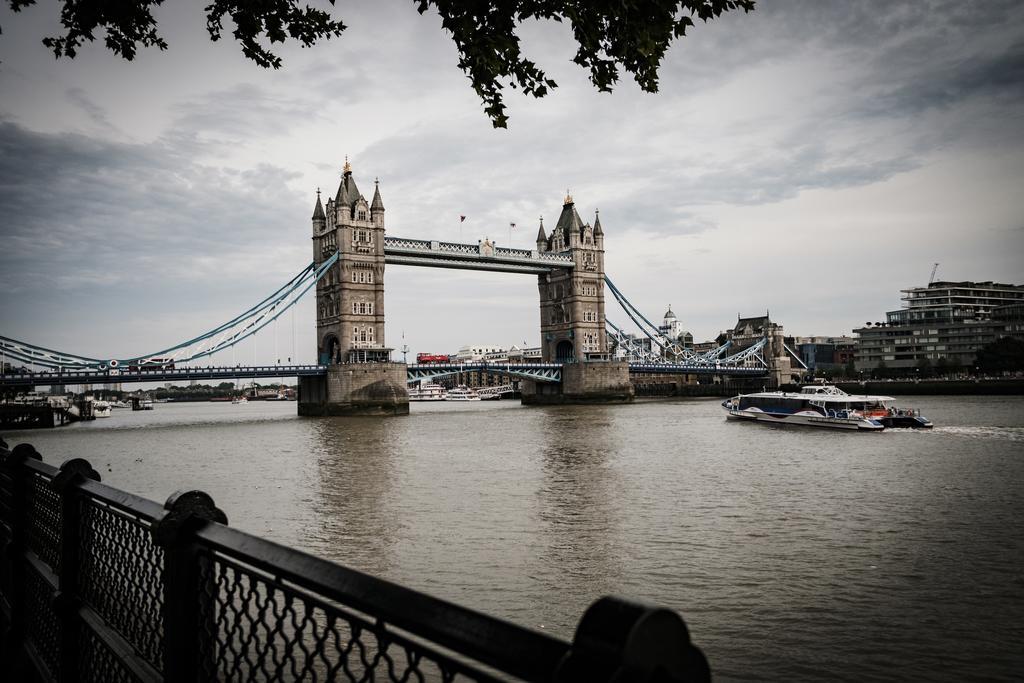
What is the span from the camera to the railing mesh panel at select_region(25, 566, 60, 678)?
363 cm

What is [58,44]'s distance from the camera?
6.55m

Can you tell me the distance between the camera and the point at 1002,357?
64.0m

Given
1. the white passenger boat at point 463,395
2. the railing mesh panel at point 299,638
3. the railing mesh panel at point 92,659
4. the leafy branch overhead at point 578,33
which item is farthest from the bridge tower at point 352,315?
the white passenger boat at point 463,395

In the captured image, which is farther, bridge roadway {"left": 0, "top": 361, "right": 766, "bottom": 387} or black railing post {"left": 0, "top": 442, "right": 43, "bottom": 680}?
bridge roadway {"left": 0, "top": 361, "right": 766, "bottom": 387}

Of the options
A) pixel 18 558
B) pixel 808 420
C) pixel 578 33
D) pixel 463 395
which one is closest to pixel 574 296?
pixel 808 420

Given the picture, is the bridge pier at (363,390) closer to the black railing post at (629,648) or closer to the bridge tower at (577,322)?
the bridge tower at (577,322)

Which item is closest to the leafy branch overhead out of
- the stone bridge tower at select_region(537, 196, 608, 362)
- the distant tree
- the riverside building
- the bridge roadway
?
the bridge roadway

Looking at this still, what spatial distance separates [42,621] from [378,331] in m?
51.6

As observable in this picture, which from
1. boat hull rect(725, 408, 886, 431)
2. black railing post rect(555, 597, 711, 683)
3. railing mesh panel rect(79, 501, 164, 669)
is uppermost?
black railing post rect(555, 597, 711, 683)

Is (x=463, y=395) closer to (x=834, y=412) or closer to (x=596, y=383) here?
(x=596, y=383)

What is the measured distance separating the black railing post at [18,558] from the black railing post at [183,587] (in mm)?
2262

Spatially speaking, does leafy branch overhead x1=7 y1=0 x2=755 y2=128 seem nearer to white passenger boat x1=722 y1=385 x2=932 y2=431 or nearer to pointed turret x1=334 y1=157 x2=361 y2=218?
white passenger boat x1=722 y1=385 x2=932 y2=431

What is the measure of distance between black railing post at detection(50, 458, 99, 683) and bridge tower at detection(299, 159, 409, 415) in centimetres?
4636

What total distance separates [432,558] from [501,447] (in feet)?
50.9
